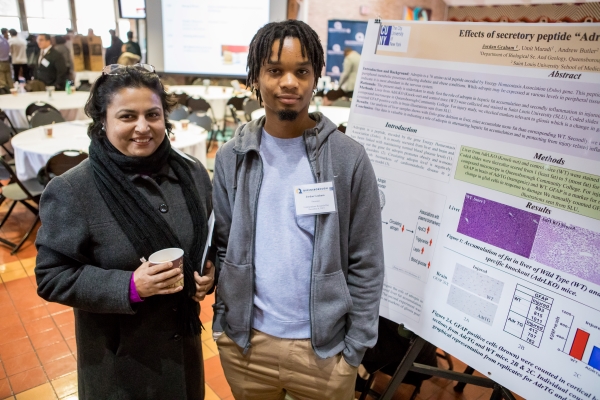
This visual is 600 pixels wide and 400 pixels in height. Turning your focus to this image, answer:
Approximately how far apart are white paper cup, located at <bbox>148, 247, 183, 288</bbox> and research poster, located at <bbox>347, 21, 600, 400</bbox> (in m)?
0.86

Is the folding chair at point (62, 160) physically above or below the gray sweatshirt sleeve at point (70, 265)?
below

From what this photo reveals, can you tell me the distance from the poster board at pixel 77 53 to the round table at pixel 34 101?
627 centimetres

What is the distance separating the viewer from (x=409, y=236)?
165cm

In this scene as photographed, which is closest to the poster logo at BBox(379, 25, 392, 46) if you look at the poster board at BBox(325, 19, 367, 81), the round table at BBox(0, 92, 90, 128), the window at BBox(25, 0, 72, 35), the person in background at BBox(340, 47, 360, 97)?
the round table at BBox(0, 92, 90, 128)

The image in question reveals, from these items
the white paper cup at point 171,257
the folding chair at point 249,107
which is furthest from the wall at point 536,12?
the white paper cup at point 171,257

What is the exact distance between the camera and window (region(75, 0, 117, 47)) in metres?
14.4

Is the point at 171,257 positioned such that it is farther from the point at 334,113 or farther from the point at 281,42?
the point at 334,113

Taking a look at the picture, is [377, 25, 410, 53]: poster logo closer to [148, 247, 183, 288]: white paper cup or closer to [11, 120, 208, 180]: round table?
[148, 247, 183, 288]: white paper cup

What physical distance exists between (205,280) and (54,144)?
10.6 feet

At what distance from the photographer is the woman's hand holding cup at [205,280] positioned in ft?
4.51

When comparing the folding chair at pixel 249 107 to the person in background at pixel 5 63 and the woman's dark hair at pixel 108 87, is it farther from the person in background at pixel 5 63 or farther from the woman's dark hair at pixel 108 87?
the person in background at pixel 5 63

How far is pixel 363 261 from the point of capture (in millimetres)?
1349

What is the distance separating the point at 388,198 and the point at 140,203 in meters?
0.95

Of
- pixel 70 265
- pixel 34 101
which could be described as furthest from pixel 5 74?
pixel 70 265
